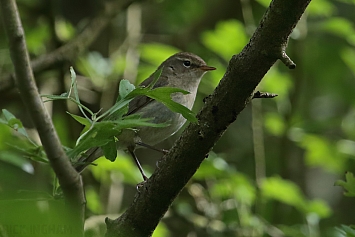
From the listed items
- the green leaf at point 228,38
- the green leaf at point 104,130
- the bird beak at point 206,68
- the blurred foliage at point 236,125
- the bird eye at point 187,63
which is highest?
the green leaf at point 104,130

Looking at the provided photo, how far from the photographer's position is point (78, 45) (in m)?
5.42

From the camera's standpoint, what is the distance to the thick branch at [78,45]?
16.6 feet

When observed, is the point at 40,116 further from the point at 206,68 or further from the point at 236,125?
the point at 236,125

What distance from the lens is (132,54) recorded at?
5.97 metres

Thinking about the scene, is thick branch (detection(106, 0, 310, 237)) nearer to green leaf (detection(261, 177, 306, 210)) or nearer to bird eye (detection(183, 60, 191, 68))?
green leaf (detection(261, 177, 306, 210))

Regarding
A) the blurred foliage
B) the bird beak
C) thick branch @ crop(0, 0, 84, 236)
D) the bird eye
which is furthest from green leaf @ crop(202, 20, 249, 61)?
thick branch @ crop(0, 0, 84, 236)

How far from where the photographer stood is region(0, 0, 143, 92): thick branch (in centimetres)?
506

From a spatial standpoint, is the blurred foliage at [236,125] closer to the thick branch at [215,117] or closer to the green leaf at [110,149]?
the thick branch at [215,117]

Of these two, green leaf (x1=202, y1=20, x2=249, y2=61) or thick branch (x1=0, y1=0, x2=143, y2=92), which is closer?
green leaf (x1=202, y1=20, x2=249, y2=61)

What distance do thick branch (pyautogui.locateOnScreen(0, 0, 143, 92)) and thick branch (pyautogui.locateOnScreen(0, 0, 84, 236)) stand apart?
112 inches

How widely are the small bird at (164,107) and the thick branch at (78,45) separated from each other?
3.02 ft

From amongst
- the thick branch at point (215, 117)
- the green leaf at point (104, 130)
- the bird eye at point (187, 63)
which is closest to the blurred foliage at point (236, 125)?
the bird eye at point (187, 63)

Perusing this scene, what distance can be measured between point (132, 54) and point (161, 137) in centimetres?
188

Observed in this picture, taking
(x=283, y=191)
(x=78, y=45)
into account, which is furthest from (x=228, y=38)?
(x=78, y=45)
